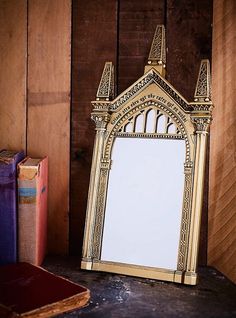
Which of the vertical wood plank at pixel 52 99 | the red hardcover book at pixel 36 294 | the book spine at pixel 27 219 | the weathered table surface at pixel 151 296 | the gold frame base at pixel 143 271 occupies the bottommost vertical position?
the weathered table surface at pixel 151 296

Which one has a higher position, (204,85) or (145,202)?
(204,85)

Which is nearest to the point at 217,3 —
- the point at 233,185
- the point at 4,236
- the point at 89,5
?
the point at 89,5

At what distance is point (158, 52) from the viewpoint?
4.52 feet

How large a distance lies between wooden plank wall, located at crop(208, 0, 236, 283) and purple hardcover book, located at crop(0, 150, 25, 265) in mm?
635

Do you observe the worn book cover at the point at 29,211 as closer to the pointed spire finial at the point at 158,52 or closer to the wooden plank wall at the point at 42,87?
the wooden plank wall at the point at 42,87

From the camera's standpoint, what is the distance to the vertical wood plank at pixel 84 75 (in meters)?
1.51

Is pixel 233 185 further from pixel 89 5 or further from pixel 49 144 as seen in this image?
pixel 89 5

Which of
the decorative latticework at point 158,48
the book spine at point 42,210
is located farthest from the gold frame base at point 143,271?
the decorative latticework at point 158,48

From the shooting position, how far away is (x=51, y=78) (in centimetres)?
156

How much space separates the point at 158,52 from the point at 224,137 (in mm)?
348

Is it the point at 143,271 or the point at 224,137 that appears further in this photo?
the point at 224,137

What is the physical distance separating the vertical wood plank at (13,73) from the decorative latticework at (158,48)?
481 mm

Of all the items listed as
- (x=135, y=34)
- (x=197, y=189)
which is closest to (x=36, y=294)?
(x=197, y=189)

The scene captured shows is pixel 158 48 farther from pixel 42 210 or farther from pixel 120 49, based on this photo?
pixel 42 210
